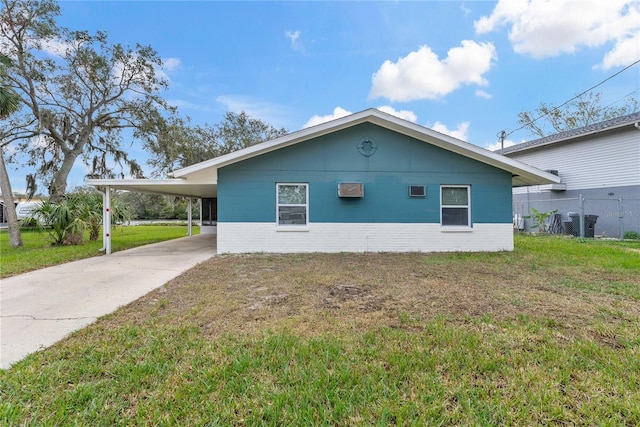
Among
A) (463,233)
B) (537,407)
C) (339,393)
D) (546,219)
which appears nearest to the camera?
(537,407)

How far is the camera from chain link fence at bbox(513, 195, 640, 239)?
12284 millimetres

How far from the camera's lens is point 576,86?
66.2 feet

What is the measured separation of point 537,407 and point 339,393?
130 cm

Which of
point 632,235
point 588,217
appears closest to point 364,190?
point 588,217

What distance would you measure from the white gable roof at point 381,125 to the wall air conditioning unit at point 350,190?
1671 mm

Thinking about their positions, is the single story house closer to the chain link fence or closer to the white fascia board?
the white fascia board

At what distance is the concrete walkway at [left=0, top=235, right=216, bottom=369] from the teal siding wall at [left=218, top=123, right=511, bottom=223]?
7.33 ft

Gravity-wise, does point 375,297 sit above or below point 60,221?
below

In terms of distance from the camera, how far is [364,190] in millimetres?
9016

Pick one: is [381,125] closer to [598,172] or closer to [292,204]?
[292,204]

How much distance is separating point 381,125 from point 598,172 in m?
12.0

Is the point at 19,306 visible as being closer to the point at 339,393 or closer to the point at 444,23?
the point at 339,393

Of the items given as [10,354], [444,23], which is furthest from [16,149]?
[444,23]

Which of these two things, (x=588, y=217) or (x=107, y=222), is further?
(x=588, y=217)
